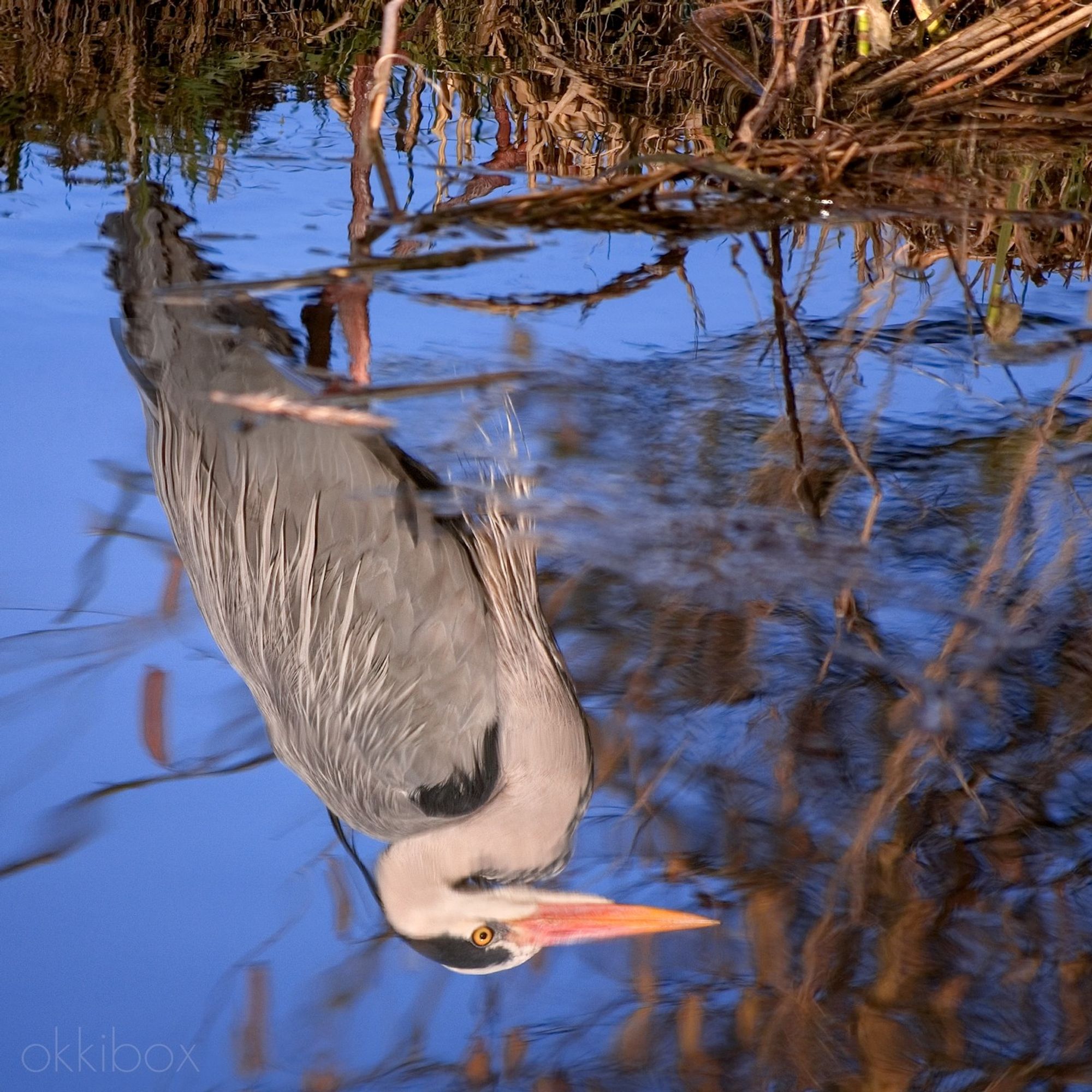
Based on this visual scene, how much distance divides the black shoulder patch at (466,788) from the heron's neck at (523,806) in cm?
2

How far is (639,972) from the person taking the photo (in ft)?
5.59

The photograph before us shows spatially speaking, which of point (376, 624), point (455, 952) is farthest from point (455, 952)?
point (376, 624)

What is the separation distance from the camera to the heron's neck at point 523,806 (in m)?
2.15

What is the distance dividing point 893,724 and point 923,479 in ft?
2.44

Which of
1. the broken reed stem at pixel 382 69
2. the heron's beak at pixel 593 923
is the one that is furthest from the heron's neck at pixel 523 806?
the broken reed stem at pixel 382 69

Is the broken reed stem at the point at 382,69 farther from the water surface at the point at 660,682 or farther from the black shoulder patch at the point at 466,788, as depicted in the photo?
the black shoulder patch at the point at 466,788

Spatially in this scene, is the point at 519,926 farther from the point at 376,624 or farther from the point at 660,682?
the point at 376,624

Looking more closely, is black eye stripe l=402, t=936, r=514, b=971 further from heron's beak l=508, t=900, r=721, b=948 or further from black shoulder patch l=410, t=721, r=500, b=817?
black shoulder patch l=410, t=721, r=500, b=817

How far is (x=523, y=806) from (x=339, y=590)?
627 mm

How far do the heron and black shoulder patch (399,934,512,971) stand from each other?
1.02ft

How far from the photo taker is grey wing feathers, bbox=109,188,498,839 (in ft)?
8.18

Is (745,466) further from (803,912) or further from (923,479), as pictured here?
(803,912)

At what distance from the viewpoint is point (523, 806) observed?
236 cm

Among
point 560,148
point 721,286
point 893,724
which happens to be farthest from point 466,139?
point 893,724
